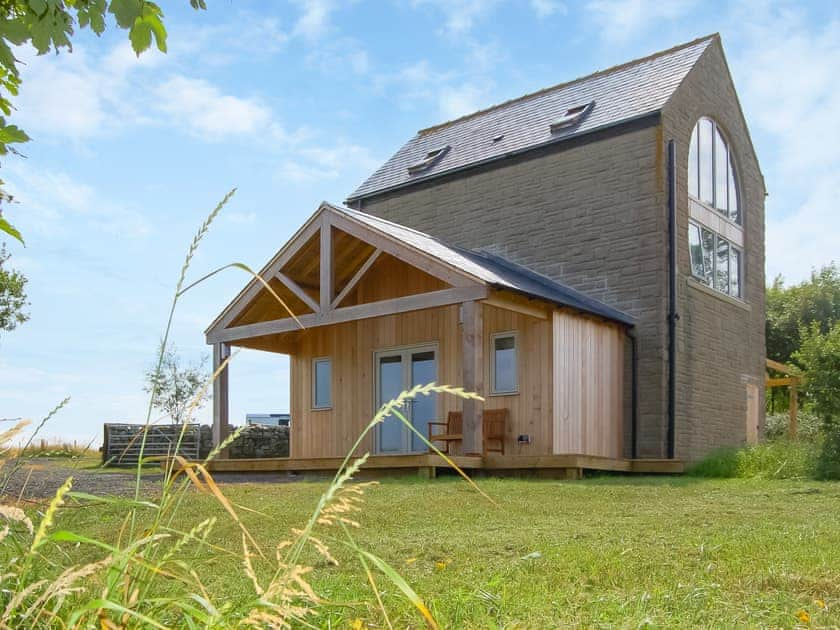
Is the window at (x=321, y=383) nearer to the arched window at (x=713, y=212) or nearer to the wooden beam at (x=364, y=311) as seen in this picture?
the wooden beam at (x=364, y=311)

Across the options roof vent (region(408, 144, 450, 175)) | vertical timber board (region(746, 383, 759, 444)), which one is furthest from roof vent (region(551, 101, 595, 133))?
vertical timber board (region(746, 383, 759, 444))

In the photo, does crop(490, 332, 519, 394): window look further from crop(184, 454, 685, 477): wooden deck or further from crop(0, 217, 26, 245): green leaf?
crop(0, 217, 26, 245): green leaf

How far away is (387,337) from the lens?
642 inches

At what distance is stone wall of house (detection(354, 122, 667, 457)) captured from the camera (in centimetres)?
1500

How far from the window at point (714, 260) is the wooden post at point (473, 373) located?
5774 millimetres

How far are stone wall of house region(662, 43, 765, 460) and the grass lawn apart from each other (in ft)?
24.1

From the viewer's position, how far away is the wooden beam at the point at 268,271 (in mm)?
14539

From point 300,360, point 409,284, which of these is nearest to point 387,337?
point 409,284

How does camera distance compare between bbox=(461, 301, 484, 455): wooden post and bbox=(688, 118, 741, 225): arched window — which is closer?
bbox=(461, 301, 484, 455): wooden post

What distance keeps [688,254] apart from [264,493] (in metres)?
9.86

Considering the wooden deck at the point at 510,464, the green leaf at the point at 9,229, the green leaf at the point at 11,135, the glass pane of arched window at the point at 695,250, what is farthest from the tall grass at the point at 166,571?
the glass pane of arched window at the point at 695,250

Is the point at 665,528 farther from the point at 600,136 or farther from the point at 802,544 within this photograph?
the point at 600,136

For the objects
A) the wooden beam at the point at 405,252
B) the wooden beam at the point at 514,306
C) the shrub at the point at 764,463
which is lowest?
the shrub at the point at 764,463

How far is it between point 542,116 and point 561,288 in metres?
4.24
